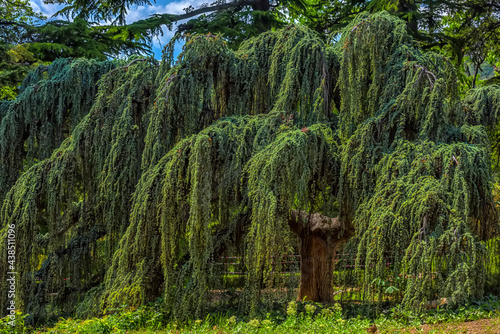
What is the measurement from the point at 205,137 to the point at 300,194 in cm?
121

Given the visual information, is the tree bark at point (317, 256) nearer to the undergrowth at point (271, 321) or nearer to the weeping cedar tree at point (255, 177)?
the weeping cedar tree at point (255, 177)

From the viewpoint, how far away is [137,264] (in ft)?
18.1

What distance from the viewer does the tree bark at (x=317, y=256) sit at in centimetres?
715

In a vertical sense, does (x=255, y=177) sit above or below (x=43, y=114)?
below

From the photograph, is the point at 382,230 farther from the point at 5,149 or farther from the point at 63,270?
the point at 5,149

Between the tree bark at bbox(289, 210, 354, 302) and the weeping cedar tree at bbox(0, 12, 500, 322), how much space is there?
0.02m

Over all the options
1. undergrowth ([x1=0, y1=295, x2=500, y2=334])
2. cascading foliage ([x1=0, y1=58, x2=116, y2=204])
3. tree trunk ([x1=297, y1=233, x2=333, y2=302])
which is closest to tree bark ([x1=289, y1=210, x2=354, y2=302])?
tree trunk ([x1=297, y1=233, x2=333, y2=302])

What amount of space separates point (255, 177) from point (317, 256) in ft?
9.66

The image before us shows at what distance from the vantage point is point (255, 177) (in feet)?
16.4

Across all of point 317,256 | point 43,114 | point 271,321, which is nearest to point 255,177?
point 271,321

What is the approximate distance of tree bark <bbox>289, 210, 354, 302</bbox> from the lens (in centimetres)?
715

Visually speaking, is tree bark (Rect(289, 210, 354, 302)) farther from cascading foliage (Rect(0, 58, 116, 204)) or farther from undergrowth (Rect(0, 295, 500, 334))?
cascading foliage (Rect(0, 58, 116, 204))

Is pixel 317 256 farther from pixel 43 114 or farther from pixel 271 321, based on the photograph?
pixel 43 114

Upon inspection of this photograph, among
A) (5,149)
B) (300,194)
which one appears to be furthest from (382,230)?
(5,149)
